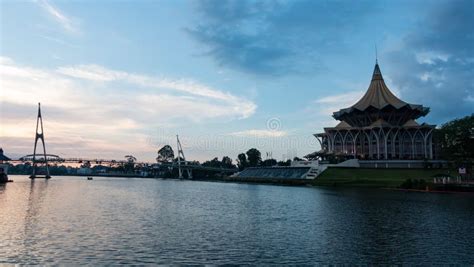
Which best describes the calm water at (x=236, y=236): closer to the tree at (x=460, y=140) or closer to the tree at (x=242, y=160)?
the tree at (x=460, y=140)

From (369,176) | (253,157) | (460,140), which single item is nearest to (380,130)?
(369,176)

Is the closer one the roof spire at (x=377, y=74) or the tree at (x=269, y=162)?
the roof spire at (x=377, y=74)

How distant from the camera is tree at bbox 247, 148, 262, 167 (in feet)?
586

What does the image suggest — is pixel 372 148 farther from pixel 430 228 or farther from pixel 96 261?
pixel 96 261

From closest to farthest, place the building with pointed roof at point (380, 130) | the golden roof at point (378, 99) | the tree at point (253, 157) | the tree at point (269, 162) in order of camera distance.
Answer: the building with pointed roof at point (380, 130) < the golden roof at point (378, 99) < the tree at point (269, 162) < the tree at point (253, 157)

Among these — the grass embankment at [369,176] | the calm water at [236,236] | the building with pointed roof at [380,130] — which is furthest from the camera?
the building with pointed roof at [380,130]

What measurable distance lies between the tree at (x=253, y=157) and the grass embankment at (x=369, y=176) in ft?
230

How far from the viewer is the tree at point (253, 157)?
179m

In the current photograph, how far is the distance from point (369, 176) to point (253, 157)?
272ft

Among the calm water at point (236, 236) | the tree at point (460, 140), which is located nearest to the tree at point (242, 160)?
the tree at point (460, 140)

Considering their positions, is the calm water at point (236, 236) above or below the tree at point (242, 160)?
below

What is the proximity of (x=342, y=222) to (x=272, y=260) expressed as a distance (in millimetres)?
14023

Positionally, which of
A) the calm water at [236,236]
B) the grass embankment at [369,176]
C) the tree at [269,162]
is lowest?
the calm water at [236,236]

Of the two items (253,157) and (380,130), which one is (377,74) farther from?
(253,157)
